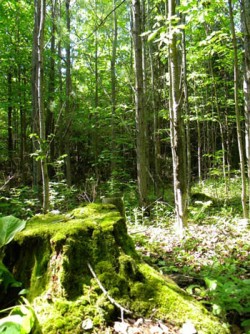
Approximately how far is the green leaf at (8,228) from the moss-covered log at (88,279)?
0.61 ft

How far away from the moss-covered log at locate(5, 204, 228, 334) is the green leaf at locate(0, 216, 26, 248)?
19 centimetres

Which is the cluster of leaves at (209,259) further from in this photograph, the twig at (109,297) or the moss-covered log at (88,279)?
the twig at (109,297)

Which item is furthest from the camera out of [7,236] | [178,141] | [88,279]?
[178,141]

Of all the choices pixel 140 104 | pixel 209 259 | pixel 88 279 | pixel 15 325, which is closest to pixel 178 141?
pixel 209 259

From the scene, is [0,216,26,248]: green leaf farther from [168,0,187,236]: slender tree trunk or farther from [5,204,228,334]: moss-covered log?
[168,0,187,236]: slender tree trunk

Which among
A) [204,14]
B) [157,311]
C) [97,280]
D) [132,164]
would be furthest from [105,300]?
[132,164]

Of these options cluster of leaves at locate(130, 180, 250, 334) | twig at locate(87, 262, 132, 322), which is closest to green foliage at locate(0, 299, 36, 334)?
twig at locate(87, 262, 132, 322)

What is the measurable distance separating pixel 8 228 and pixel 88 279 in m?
0.74

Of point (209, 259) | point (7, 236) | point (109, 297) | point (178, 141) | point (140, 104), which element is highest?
point (140, 104)

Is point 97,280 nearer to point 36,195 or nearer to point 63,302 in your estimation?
point 63,302

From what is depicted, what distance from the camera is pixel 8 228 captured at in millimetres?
2283

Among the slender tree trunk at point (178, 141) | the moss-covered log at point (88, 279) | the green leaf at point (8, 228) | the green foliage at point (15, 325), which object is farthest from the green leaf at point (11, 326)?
the slender tree trunk at point (178, 141)

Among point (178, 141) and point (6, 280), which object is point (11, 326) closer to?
point (6, 280)

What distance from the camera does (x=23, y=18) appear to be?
1267cm
